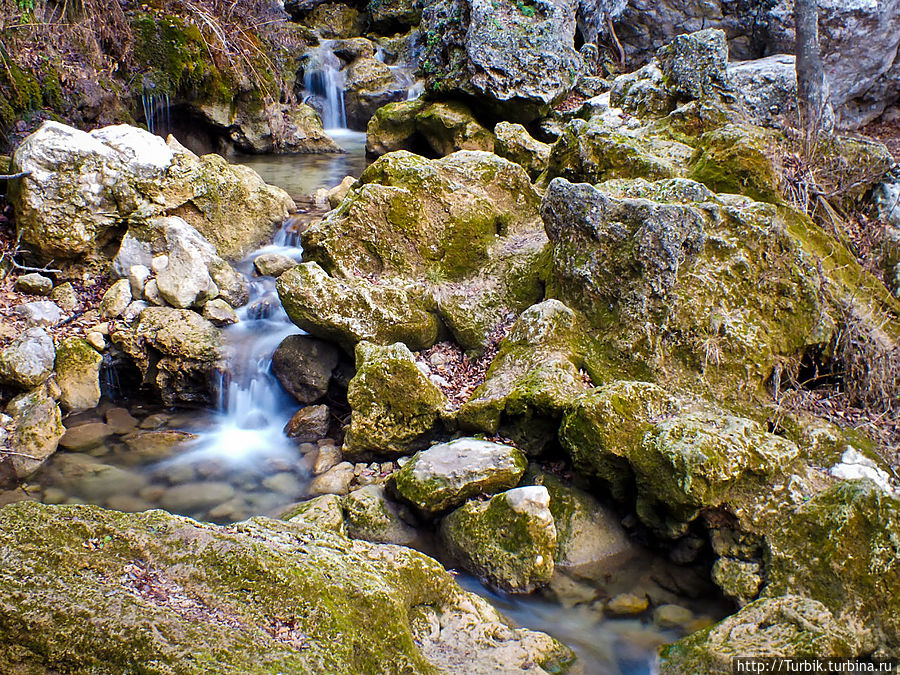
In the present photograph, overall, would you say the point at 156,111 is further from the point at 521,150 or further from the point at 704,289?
the point at 704,289

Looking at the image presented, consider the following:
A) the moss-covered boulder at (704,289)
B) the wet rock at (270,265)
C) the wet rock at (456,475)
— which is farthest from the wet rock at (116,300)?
the moss-covered boulder at (704,289)

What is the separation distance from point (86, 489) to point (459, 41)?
10104mm

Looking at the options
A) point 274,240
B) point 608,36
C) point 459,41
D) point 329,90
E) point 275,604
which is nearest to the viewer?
point 275,604

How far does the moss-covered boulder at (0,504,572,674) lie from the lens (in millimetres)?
2275

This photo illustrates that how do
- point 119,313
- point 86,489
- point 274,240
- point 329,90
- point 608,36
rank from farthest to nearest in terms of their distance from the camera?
1. point 329,90
2. point 608,36
3. point 274,240
4. point 119,313
5. point 86,489

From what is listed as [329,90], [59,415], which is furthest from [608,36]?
[59,415]

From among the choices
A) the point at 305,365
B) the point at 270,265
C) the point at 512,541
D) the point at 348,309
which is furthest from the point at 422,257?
the point at 512,541

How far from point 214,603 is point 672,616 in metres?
3.05

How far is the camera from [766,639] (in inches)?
126

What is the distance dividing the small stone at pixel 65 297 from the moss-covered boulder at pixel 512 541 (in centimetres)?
516

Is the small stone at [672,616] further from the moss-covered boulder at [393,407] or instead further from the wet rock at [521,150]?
the wet rock at [521,150]

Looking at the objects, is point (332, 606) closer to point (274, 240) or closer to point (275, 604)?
point (275, 604)

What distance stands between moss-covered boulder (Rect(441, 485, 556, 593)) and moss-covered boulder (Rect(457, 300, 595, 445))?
84cm

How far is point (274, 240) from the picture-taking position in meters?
8.64
